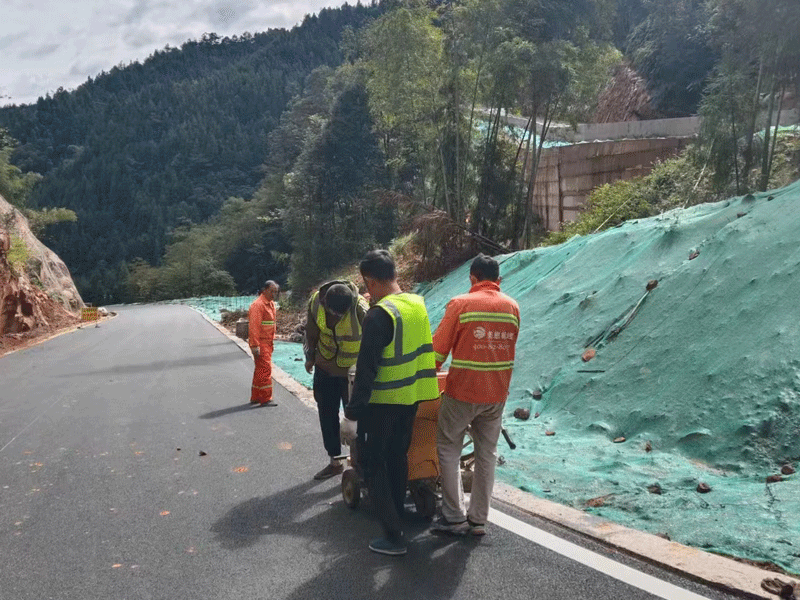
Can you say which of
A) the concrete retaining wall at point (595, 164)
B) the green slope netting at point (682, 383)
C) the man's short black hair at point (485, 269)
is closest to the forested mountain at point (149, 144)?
the concrete retaining wall at point (595, 164)

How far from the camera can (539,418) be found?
325 inches

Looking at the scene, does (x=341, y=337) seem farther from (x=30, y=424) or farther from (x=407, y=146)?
(x=407, y=146)

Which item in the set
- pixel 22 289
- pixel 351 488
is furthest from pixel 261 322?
pixel 22 289

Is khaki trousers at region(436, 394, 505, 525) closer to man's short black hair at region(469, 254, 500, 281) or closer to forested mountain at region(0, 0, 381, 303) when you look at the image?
man's short black hair at region(469, 254, 500, 281)

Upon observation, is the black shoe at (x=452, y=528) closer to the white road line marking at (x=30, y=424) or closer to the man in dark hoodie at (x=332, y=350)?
the man in dark hoodie at (x=332, y=350)

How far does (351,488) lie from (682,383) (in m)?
3.36

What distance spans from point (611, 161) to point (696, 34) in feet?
53.7

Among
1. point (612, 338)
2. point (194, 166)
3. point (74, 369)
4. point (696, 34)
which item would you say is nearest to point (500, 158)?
point (74, 369)

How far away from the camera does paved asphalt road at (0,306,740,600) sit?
14.0 ft

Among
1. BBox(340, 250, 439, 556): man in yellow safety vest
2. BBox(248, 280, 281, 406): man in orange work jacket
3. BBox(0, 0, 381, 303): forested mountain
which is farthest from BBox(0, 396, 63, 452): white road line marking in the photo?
BBox(0, 0, 381, 303): forested mountain

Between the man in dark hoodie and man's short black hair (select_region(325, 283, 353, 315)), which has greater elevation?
man's short black hair (select_region(325, 283, 353, 315))

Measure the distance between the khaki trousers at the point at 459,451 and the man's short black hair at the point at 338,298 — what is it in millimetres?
1433

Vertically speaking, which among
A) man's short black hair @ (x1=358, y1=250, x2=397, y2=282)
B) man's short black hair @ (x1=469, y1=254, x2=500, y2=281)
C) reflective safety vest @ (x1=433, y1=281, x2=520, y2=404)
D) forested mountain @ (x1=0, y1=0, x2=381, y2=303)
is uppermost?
man's short black hair @ (x1=358, y1=250, x2=397, y2=282)

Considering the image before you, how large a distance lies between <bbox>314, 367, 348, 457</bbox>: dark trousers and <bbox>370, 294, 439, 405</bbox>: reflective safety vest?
1864 mm
